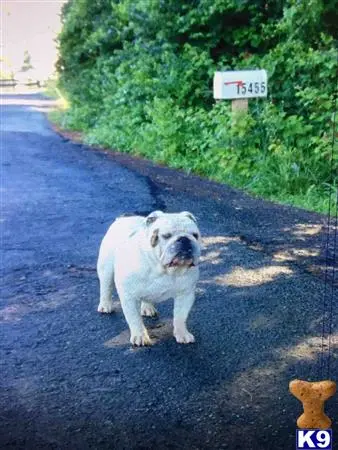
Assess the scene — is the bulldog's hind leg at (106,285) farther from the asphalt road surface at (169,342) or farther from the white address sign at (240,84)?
the white address sign at (240,84)

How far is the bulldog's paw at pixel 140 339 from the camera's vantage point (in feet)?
14.4

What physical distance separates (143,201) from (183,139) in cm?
354

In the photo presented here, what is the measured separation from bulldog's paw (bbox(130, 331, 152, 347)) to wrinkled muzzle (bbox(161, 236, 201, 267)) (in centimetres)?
65

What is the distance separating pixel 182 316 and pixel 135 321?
296 mm

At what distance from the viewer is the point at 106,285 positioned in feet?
16.0

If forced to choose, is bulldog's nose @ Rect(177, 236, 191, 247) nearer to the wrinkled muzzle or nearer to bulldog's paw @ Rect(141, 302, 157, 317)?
the wrinkled muzzle

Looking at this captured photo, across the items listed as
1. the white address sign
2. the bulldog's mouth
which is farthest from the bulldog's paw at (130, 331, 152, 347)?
the white address sign

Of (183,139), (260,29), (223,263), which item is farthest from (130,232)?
(260,29)

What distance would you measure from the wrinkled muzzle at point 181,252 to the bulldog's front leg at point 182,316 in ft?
1.26

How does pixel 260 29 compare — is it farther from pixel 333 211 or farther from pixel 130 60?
pixel 333 211

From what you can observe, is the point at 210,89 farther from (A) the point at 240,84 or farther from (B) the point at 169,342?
(B) the point at 169,342

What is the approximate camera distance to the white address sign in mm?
9727

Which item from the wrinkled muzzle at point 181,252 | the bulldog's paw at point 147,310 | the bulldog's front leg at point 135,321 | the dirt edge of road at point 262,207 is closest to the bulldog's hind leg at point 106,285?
the bulldog's paw at point 147,310

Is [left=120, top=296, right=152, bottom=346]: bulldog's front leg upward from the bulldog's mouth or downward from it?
downward
